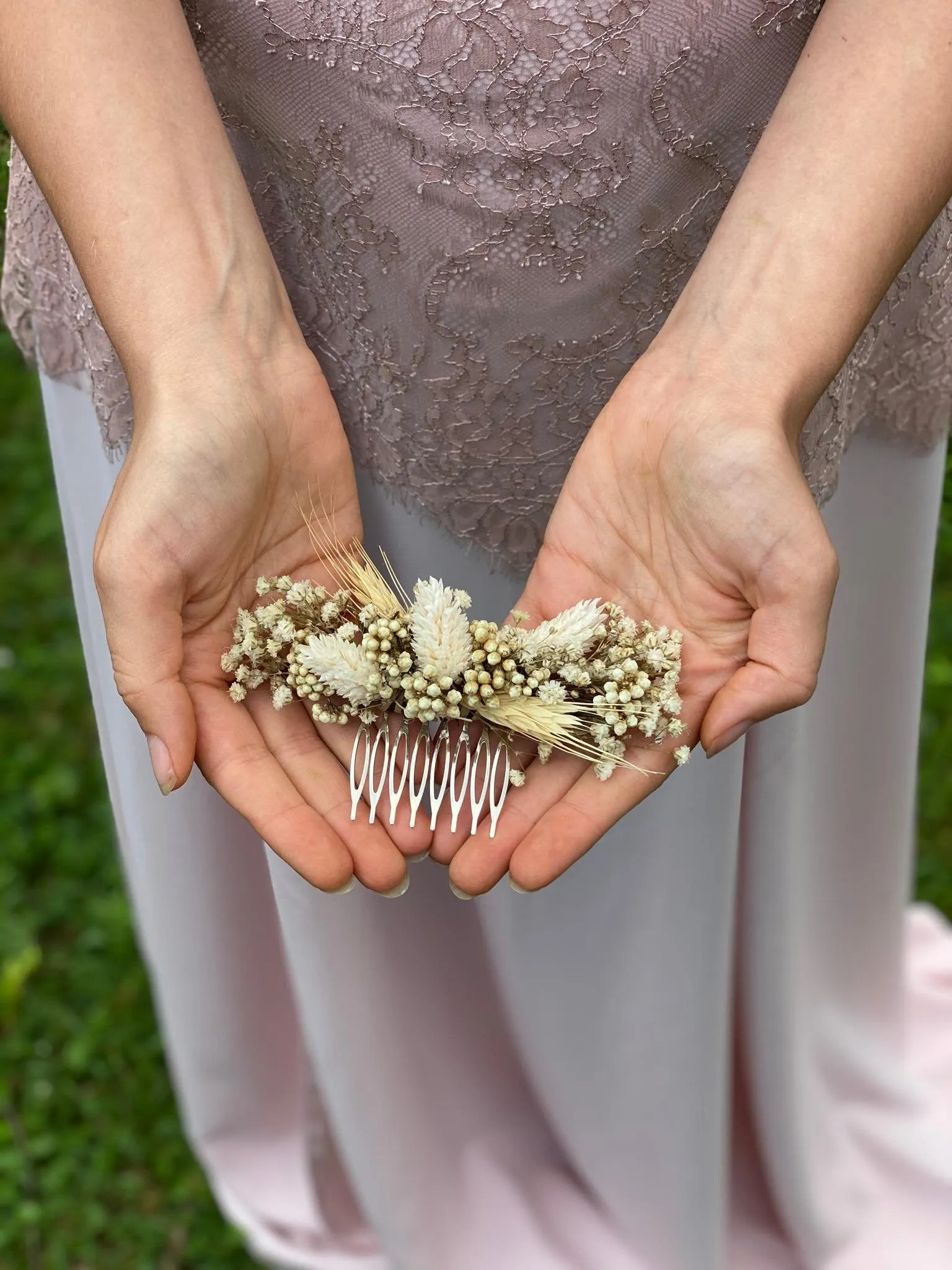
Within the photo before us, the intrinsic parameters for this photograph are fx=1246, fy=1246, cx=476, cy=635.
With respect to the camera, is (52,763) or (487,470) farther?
(52,763)

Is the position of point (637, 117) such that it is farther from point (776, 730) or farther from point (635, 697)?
point (776, 730)

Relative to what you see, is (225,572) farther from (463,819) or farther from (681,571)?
(681,571)

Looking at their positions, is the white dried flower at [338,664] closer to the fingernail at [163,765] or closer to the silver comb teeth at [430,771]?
Result: the silver comb teeth at [430,771]

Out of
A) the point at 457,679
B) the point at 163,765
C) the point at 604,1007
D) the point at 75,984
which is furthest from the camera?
the point at 75,984

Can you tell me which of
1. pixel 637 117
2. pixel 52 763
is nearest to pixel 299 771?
pixel 637 117

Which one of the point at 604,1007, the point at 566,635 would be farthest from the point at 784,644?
the point at 604,1007

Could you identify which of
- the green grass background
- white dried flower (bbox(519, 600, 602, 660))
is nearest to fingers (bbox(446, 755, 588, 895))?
white dried flower (bbox(519, 600, 602, 660))

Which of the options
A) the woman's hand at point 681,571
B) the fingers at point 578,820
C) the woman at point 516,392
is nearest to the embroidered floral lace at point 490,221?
the woman at point 516,392
